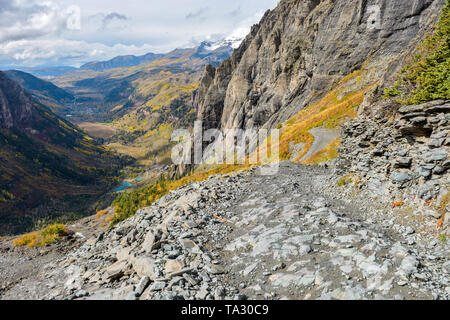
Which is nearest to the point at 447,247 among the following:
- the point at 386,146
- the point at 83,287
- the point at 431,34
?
A: the point at 386,146

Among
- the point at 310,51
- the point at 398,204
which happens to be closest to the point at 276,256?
the point at 398,204

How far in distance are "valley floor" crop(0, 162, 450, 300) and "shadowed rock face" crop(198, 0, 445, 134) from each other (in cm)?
1513

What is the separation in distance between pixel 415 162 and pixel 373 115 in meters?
6.31

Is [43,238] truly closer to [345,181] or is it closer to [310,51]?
[345,181]

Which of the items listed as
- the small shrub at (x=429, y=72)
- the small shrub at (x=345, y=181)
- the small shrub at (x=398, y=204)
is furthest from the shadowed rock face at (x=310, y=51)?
the small shrub at (x=398, y=204)

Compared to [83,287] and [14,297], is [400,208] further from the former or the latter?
[14,297]

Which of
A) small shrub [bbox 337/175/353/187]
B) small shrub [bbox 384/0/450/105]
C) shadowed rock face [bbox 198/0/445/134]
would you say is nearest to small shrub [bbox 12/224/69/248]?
small shrub [bbox 337/175/353/187]

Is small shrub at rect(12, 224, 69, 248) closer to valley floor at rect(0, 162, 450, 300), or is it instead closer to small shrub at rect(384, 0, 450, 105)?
valley floor at rect(0, 162, 450, 300)

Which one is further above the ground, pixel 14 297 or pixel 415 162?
pixel 415 162

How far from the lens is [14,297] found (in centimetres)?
2133

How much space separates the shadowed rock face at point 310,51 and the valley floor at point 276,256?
15.1 m

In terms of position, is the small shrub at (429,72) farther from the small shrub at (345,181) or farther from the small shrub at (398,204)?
the small shrub at (345,181)

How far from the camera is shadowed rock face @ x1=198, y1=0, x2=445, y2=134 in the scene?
247 feet

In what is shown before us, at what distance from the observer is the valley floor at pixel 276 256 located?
9438 millimetres
